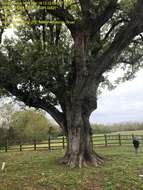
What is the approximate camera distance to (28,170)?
16.5m

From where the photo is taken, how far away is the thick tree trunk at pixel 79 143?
716 inches

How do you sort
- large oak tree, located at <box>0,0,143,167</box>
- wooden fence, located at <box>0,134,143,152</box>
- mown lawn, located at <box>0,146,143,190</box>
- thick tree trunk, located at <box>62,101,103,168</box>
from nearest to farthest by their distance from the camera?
mown lawn, located at <box>0,146,143,190</box>
large oak tree, located at <box>0,0,143,167</box>
thick tree trunk, located at <box>62,101,103,168</box>
wooden fence, located at <box>0,134,143,152</box>

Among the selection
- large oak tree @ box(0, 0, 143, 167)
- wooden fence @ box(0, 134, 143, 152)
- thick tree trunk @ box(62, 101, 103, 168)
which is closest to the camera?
large oak tree @ box(0, 0, 143, 167)

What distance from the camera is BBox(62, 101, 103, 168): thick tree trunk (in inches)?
716

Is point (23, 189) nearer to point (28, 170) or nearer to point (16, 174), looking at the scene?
point (16, 174)

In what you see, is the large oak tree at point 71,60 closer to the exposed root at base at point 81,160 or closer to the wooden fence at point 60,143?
the exposed root at base at point 81,160

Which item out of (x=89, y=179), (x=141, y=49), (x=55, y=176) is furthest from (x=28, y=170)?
(x=141, y=49)

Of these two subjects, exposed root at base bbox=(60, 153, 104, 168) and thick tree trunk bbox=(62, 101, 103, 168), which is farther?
thick tree trunk bbox=(62, 101, 103, 168)

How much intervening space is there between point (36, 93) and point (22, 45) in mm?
2815

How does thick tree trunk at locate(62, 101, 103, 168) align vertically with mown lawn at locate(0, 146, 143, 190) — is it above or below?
above

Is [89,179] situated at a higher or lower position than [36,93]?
lower

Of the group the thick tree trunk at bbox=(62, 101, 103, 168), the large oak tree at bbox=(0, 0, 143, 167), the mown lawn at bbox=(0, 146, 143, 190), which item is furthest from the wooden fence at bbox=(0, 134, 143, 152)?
the mown lawn at bbox=(0, 146, 143, 190)

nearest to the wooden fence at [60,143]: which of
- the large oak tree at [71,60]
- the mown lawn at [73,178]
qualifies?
the large oak tree at [71,60]

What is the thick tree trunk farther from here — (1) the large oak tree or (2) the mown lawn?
(2) the mown lawn
